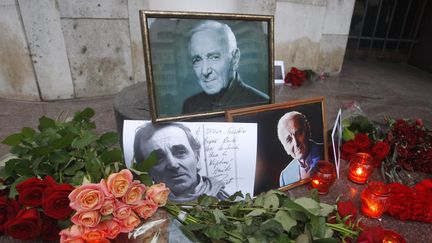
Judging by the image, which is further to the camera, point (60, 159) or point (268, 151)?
point (268, 151)

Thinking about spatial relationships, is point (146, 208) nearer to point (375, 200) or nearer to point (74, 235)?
point (74, 235)

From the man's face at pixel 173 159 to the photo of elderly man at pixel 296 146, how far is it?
40 cm

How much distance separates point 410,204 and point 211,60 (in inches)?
39.2

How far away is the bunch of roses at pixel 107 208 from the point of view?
664 mm

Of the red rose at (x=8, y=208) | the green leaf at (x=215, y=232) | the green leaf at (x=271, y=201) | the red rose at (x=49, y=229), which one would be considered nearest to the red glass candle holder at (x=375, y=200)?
the green leaf at (x=271, y=201)

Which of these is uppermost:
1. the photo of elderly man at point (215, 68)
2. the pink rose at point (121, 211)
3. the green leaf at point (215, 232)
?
the photo of elderly man at point (215, 68)

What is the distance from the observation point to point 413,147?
4.86ft

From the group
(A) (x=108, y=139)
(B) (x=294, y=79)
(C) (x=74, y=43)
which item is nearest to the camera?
(A) (x=108, y=139)

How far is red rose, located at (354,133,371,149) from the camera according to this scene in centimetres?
144

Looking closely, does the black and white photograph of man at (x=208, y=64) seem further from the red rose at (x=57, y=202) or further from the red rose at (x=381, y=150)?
the red rose at (x=381, y=150)

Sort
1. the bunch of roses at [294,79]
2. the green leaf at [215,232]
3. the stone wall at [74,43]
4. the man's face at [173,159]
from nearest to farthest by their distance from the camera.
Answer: the green leaf at [215,232] < the man's face at [173,159] < the stone wall at [74,43] < the bunch of roses at [294,79]

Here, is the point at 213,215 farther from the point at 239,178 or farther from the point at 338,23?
the point at 338,23

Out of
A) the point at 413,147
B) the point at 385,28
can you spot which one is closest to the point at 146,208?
the point at 413,147

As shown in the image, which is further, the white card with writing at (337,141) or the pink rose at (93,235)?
the white card with writing at (337,141)
